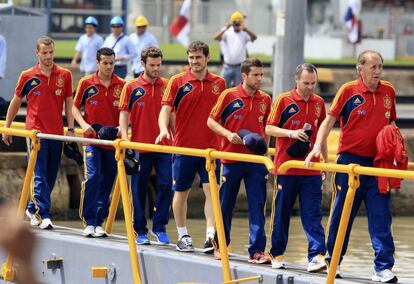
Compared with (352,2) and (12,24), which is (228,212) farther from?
(352,2)

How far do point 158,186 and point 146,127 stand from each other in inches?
19.3

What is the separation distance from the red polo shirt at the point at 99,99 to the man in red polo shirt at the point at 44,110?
14.6 inches

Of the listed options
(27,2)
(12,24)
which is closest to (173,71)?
(27,2)

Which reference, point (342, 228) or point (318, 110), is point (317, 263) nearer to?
point (342, 228)

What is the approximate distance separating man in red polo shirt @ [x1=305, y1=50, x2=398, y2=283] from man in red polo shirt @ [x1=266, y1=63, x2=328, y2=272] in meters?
0.20

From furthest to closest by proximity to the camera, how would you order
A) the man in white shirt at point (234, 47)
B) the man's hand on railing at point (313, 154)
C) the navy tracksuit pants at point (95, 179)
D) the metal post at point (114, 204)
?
the man in white shirt at point (234, 47), the metal post at point (114, 204), the navy tracksuit pants at point (95, 179), the man's hand on railing at point (313, 154)

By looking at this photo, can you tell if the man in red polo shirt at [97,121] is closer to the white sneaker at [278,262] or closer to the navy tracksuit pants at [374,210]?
the white sneaker at [278,262]

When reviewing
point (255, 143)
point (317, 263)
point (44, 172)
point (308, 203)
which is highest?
point (255, 143)

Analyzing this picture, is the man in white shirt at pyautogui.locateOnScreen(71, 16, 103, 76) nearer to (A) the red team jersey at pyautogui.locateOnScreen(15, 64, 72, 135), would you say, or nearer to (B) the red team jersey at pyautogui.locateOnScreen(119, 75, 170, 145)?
(A) the red team jersey at pyautogui.locateOnScreen(15, 64, 72, 135)

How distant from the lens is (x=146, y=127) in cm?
1109

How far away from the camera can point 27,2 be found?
30.9 metres

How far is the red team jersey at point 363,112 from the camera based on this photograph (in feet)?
31.2

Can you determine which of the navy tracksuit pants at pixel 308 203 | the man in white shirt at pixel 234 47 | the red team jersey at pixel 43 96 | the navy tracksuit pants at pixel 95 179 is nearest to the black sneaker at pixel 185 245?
the navy tracksuit pants at pixel 95 179

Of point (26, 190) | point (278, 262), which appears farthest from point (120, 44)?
point (278, 262)
